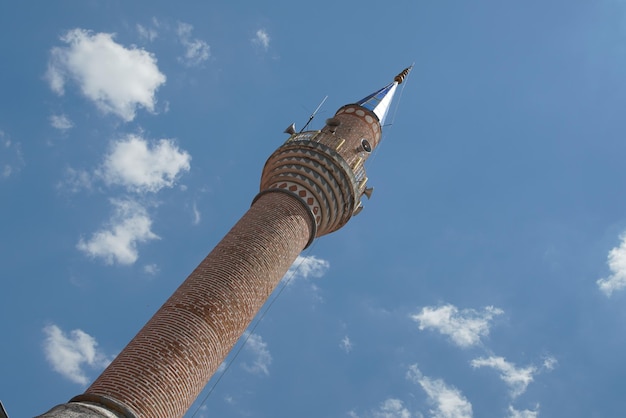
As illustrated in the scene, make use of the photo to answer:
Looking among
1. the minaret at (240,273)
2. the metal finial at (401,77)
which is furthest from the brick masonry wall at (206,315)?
the metal finial at (401,77)

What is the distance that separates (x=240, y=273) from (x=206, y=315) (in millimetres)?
1169

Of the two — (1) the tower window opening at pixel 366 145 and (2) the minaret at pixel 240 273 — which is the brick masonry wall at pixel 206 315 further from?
(1) the tower window opening at pixel 366 145

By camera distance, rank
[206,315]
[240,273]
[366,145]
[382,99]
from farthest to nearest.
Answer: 1. [382,99]
2. [366,145]
3. [240,273]
4. [206,315]

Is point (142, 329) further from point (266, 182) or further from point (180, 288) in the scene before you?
point (266, 182)

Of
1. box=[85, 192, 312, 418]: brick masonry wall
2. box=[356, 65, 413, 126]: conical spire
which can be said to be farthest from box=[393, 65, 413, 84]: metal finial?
box=[85, 192, 312, 418]: brick masonry wall

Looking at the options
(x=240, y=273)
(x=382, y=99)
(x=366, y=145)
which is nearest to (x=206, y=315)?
(x=240, y=273)

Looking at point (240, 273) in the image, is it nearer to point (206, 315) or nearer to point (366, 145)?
point (206, 315)

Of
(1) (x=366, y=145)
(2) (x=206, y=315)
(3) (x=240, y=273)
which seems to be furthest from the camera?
(1) (x=366, y=145)

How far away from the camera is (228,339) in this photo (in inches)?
432

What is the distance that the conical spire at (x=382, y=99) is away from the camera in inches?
704

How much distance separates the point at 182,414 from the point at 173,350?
3.29ft

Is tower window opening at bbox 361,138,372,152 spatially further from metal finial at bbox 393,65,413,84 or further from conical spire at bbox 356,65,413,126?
metal finial at bbox 393,65,413,84

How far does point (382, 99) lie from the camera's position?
741 inches

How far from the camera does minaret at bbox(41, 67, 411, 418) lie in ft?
30.6
